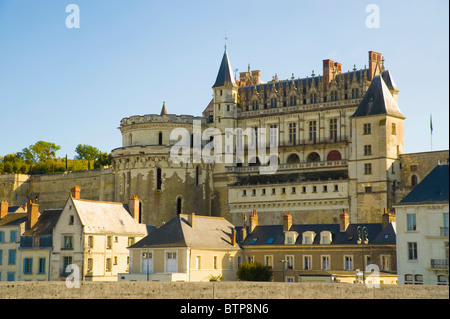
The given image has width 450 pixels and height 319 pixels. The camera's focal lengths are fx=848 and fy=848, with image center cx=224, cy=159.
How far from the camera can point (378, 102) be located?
63.0 meters

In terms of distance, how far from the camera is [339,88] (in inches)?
2771

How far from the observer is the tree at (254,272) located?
49.1 m

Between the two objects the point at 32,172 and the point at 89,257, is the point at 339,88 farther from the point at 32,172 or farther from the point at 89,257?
the point at 32,172

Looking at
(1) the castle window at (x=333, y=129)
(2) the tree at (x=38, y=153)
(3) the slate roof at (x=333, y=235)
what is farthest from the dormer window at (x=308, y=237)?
(2) the tree at (x=38, y=153)

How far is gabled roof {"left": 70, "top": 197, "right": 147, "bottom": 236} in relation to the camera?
52.7 meters

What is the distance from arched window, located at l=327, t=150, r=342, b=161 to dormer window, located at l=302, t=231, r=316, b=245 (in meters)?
20.4

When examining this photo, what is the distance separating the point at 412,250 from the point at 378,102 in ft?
72.0

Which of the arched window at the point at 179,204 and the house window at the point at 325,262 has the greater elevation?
the arched window at the point at 179,204

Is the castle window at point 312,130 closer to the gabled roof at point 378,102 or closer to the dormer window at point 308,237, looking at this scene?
the gabled roof at point 378,102

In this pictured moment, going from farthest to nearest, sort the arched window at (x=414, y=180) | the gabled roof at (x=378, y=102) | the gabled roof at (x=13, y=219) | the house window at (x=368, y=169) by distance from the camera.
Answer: the house window at (x=368, y=169), the gabled roof at (x=378, y=102), the arched window at (x=414, y=180), the gabled roof at (x=13, y=219)

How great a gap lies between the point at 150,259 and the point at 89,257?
4794 mm

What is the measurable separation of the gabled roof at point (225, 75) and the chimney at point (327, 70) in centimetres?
816

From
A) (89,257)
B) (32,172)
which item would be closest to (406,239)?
(89,257)
